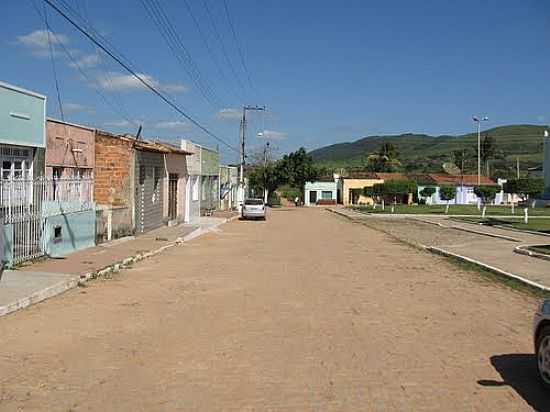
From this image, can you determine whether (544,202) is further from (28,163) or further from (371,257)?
(28,163)

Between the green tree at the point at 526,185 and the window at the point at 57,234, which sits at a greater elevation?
the green tree at the point at 526,185

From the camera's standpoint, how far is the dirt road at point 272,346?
6199 millimetres

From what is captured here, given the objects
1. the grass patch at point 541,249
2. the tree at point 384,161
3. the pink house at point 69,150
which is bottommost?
the grass patch at point 541,249

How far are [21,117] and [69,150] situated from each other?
15.3ft

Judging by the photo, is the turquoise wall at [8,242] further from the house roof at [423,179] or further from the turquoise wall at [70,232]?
the house roof at [423,179]

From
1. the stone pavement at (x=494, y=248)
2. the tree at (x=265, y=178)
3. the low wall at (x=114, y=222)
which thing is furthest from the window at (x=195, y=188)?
the tree at (x=265, y=178)

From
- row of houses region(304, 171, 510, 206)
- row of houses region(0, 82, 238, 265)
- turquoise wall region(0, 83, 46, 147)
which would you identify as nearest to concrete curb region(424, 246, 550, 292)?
row of houses region(0, 82, 238, 265)

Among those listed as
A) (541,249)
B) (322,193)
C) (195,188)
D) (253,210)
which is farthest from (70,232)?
(322,193)

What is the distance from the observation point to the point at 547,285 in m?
15.0

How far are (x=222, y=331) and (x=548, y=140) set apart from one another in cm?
8133

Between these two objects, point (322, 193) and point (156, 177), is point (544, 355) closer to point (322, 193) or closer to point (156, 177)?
point (156, 177)

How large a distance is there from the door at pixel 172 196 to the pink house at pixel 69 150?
32.7ft

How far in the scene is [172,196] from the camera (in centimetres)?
3653

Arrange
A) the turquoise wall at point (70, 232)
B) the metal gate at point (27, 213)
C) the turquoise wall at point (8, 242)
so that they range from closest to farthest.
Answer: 1. the turquoise wall at point (8, 242)
2. the metal gate at point (27, 213)
3. the turquoise wall at point (70, 232)
